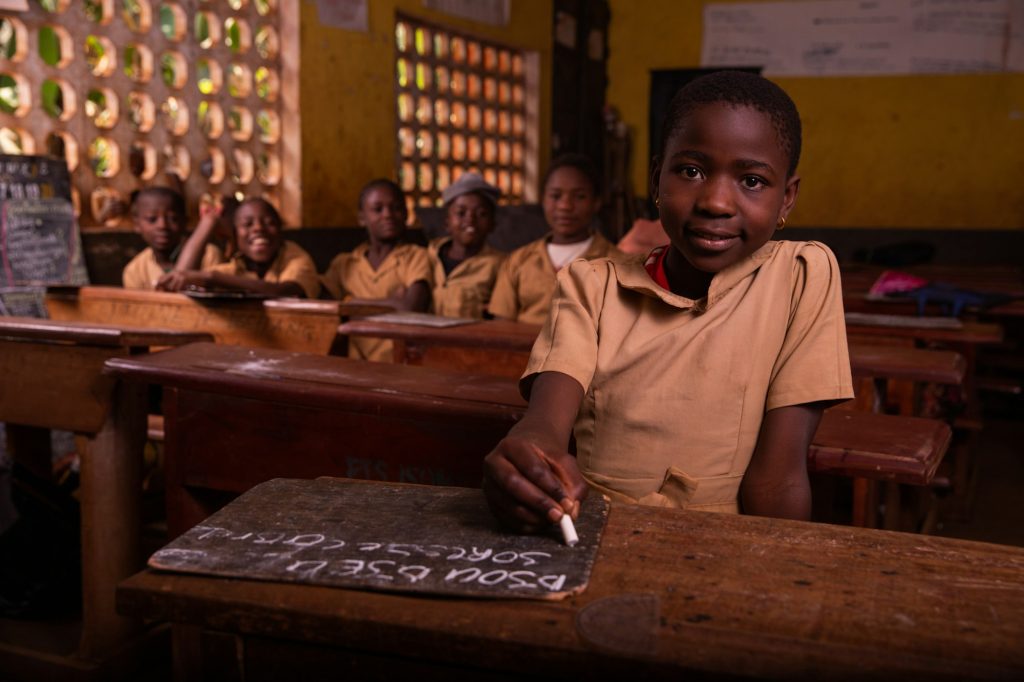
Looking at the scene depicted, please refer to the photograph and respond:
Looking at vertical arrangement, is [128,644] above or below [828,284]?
below

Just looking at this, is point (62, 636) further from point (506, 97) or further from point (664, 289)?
point (506, 97)

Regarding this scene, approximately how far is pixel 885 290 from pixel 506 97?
3.31 metres

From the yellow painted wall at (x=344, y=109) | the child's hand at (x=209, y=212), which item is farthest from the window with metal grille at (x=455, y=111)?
the child's hand at (x=209, y=212)

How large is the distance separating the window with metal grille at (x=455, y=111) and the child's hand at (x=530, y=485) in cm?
453

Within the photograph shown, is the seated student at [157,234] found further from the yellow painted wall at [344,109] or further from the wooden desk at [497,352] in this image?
the wooden desk at [497,352]

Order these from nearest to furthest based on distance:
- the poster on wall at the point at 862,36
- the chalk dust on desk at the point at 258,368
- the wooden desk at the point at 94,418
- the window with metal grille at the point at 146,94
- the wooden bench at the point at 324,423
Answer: the wooden bench at the point at 324,423 → the chalk dust on desk at the point at 258,368 → the wooden desk at the point at 94,418 → the window with metal grille at the point at 146,94 → the poster on wall at the point at 862,36

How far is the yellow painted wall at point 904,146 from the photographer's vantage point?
6.61m

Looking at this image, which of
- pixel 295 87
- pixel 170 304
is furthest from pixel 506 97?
pixel 170 304

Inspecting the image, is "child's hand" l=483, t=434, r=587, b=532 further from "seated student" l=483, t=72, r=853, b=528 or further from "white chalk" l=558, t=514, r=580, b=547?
"seated student" l=483, t=72, r=853, b=528

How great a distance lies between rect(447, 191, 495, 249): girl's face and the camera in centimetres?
401

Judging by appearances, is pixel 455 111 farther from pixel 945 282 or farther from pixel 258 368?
pixel 258 368

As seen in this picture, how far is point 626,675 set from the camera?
68 centimetres

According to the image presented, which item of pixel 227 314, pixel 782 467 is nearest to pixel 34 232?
pixel 227 314

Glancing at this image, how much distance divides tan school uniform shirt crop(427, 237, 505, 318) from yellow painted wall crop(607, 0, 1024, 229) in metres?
3.88
